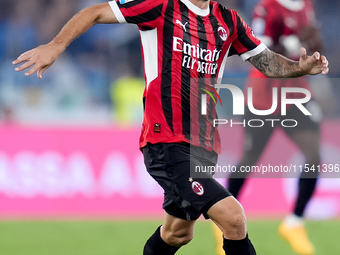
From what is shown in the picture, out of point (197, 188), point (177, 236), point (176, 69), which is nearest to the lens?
point (197, 188)

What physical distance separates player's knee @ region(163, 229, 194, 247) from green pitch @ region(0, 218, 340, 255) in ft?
5.16

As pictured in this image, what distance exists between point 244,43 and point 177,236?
4.43 ft

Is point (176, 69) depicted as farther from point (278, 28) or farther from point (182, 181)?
point (278, 28)

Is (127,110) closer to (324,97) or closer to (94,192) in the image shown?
(324,97)

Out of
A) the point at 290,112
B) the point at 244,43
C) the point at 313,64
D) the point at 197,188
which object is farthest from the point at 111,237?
the point at 313,64

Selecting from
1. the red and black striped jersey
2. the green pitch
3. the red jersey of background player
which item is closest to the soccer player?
the red and black striped jersey

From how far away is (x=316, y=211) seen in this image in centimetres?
870

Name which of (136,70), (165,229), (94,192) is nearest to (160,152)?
(165,229)

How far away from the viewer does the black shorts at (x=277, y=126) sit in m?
6.62

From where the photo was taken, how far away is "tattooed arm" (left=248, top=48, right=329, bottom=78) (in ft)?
15.4

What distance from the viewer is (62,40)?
4.28 metres

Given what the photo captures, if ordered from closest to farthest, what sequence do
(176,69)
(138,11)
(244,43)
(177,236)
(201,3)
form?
(138,11) → (176,69) → (201,3) → (177,236) → (244,43)

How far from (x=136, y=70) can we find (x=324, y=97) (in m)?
3.22

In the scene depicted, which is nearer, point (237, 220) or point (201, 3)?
point (237, 220)
